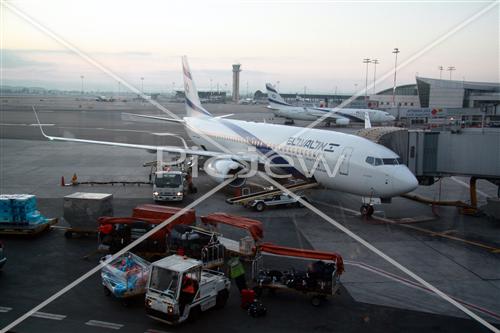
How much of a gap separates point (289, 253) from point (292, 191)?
10.9 meters

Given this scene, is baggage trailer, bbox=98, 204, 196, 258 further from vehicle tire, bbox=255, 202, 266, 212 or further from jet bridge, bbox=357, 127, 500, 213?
jet bridge, bbox=357, 127, 500, 213

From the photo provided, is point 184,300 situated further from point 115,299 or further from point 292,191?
point 292,191

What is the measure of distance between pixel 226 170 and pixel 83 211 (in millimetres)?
10189

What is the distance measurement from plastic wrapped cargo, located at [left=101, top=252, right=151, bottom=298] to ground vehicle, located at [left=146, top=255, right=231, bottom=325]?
82 cm

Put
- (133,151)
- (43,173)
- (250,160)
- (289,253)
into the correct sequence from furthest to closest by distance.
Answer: (133,151), (43,173), (250,160), (289,253)

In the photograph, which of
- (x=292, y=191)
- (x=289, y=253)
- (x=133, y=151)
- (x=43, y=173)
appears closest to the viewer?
(x=289, y=253)

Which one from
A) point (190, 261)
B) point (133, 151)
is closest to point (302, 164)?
point (190, 261)

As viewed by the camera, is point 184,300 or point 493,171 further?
point 493,171

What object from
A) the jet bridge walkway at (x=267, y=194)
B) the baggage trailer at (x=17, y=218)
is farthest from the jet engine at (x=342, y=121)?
the baggage trailer at (x=17, y=218)

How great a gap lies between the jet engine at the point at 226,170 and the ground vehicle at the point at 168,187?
2210 millimetres

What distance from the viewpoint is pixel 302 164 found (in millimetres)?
26625

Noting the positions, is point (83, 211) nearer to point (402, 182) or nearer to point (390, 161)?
point (390, 161)

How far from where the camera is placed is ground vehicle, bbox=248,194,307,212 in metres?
25.7

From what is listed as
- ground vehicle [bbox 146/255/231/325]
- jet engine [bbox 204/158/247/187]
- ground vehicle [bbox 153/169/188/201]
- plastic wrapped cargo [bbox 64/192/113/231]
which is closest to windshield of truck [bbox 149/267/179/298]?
ground vehicle [bbox 146/255/231/325]
